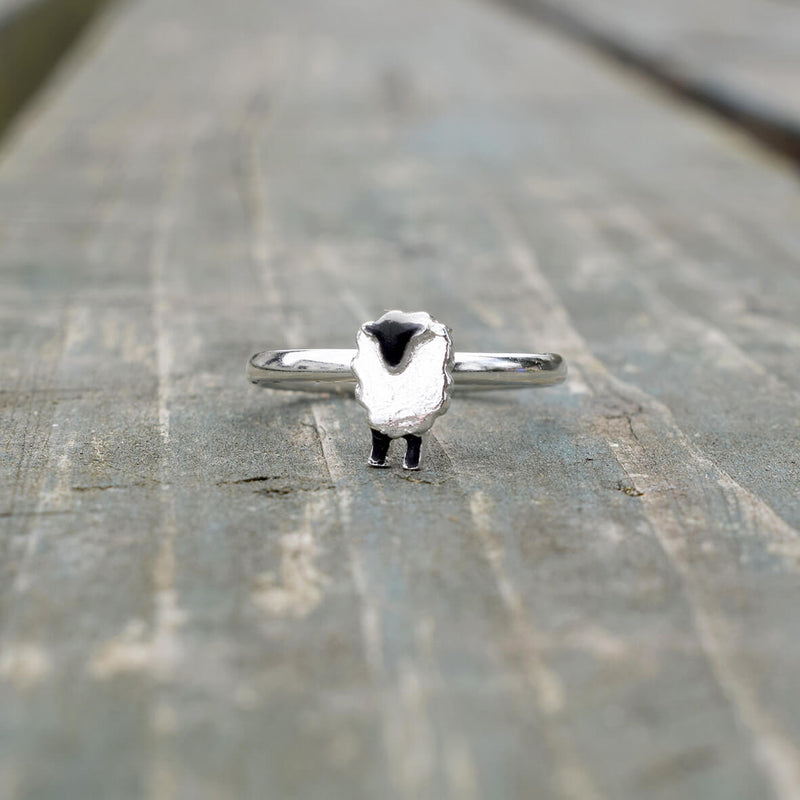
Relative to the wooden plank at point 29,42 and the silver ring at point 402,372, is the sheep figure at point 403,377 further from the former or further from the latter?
the wooden plank at point 29,42

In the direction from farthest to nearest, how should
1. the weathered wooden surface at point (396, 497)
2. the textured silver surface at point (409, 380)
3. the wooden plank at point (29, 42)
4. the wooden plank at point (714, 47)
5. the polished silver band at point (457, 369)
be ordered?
the wooden plank at point (29, 42) < the wooden plank at point (714, 47) < the polished silver band at point (457, 369) < the textured silver surface at point (409, 380) < the weathered wooden surface at point (396, 497)

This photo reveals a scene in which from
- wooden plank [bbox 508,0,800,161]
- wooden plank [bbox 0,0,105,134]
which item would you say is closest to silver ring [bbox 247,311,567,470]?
wooden plank [bbox 508,0,800,161]

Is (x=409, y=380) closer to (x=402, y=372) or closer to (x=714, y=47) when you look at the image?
(x=402, y=372)

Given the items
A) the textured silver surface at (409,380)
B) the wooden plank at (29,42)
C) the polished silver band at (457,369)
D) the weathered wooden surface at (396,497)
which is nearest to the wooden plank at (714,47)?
the weathered wooden surface at (396,497)

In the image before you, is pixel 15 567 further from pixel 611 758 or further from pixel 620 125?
pixel 620 125

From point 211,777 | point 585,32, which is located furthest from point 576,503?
point 585,32
